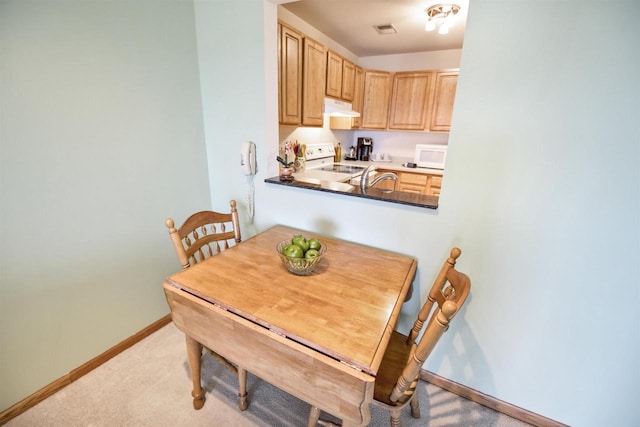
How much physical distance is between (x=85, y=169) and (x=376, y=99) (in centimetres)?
344

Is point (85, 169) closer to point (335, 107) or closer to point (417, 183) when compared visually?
point (335, 107)

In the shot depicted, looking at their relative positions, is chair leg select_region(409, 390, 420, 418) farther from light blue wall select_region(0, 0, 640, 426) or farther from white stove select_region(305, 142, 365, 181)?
white stove select_region(305, 142, 365, 181)

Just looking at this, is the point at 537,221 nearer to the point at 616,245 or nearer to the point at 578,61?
the point at 616,245

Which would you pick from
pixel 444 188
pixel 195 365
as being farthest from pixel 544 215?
pixel 195 365

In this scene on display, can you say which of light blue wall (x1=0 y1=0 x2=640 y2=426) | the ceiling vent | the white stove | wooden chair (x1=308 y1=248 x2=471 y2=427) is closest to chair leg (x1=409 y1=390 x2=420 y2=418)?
wooden chair (x1=308 y1=248 x2=471 y2=427)

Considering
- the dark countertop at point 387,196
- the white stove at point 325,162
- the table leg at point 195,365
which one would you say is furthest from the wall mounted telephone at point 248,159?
the white stove at point 325,162

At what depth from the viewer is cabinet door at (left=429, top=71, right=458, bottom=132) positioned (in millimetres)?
3406

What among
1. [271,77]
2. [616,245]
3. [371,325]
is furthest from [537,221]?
[271,77]

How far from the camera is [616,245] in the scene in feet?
3.72

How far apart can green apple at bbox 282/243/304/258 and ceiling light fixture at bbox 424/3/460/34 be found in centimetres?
233

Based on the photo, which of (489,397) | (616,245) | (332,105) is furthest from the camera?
(332,105)

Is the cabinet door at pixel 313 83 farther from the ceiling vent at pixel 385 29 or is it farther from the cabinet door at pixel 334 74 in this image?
the ceiling vent at pixel 385 29

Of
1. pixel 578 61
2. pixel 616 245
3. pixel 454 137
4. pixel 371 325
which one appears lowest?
pixel 371 325

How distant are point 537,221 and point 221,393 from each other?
1888mm
